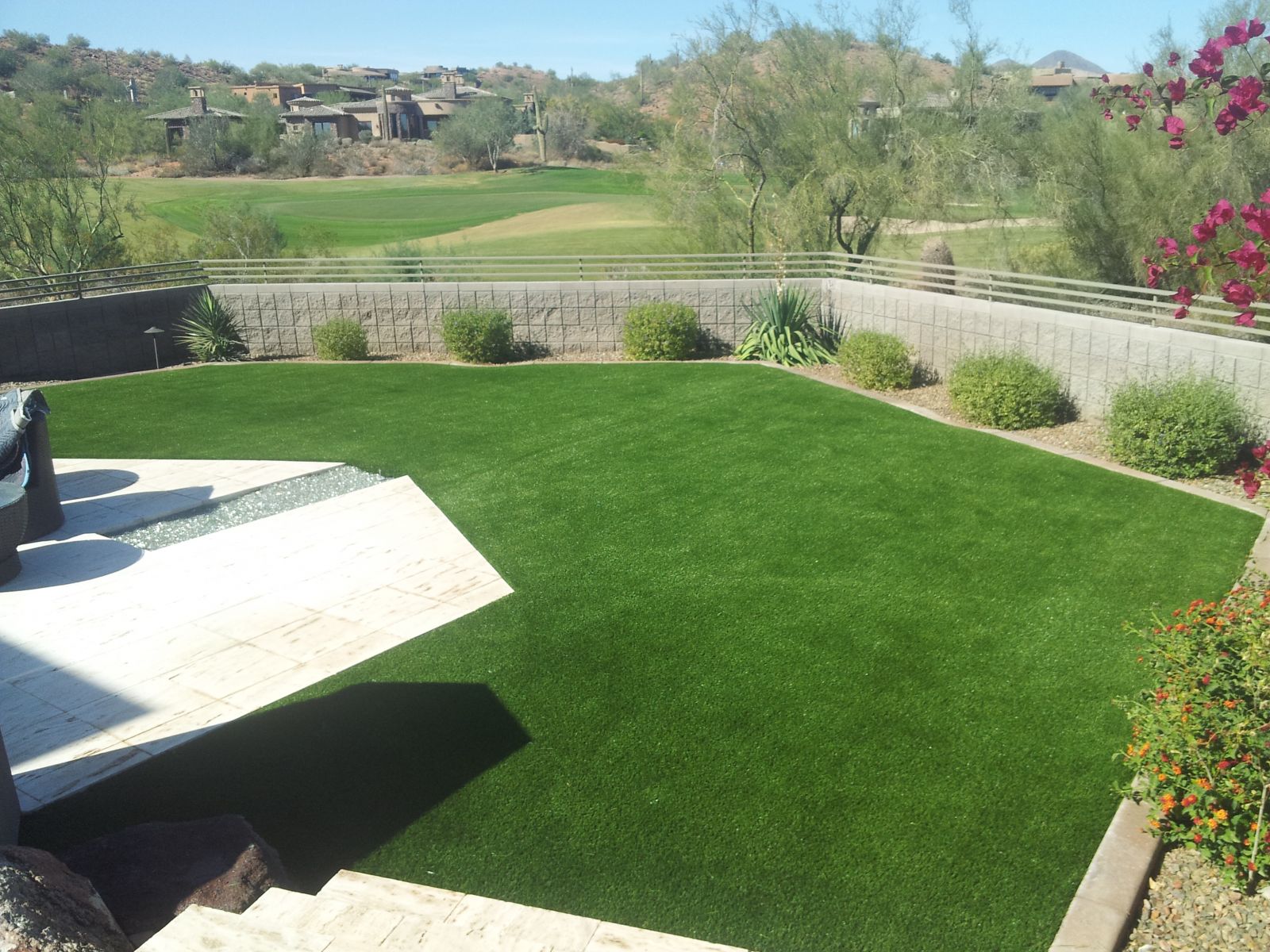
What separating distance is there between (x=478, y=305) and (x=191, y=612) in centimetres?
1056

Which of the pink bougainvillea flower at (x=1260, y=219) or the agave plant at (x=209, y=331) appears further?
the agave plant at (x=209, y=331)

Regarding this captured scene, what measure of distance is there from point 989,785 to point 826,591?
254 centimetres

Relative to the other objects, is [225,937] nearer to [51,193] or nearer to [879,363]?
[879,363]

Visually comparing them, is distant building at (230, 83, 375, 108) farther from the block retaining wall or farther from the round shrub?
the round shrub

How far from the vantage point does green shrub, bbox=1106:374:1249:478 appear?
33.1ft

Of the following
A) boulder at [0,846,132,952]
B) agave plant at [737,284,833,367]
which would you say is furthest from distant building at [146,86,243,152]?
boulder at [0,846,132,952]

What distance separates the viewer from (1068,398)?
1245 centimetres

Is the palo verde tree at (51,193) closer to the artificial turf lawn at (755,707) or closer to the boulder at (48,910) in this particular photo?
the artificial turf lawn at (755,707)

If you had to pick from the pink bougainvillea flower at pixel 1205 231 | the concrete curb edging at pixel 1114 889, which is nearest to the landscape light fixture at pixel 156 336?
the concrete curb edging at pixel 1114 889

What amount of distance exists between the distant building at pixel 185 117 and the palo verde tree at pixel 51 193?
949 inches

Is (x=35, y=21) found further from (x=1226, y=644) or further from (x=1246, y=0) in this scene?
(x=1226, y=644)

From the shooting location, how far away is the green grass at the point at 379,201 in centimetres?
4241

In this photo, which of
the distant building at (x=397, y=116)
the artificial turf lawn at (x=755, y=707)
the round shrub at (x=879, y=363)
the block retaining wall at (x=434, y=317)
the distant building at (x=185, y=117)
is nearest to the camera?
the artificial turf lawn at (x=755, y=707)

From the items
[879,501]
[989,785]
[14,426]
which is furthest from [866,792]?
[14,426]
